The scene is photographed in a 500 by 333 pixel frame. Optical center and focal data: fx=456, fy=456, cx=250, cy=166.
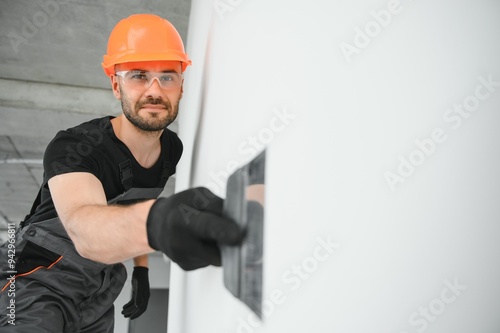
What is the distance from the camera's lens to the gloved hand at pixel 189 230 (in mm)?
604

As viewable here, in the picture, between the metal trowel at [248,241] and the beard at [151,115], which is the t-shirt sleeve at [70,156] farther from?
the metal trowel at [248,241]

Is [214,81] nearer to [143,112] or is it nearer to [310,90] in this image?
[143,112]

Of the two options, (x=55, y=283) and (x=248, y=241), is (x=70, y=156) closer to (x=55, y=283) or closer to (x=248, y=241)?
(x=55, y=283)

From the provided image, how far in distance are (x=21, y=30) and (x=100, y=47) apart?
1.91ft

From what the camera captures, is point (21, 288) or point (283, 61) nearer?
point (283, 61)

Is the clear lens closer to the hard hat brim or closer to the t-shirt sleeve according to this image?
the hard hat brim

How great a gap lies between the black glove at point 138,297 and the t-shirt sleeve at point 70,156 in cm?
83

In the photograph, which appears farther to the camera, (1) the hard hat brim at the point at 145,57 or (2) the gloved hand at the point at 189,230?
(1) the hard hat brim at the point at 145,57

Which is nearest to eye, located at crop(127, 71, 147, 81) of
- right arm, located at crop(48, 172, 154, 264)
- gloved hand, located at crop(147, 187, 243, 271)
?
right arm, located at crop(48, 172, 154, 264)

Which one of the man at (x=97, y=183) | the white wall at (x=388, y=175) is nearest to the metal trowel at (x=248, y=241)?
the white wall at (x=388, y=175)

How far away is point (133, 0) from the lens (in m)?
3.23

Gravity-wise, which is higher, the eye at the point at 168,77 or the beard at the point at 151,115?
the eye at the point at 168,77

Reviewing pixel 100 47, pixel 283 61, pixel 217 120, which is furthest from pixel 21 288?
pixel 100 47

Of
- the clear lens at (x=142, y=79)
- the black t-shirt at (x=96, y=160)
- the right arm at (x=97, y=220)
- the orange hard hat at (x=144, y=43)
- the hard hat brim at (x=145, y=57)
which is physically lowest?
the right arm at (x=97, y=220)
